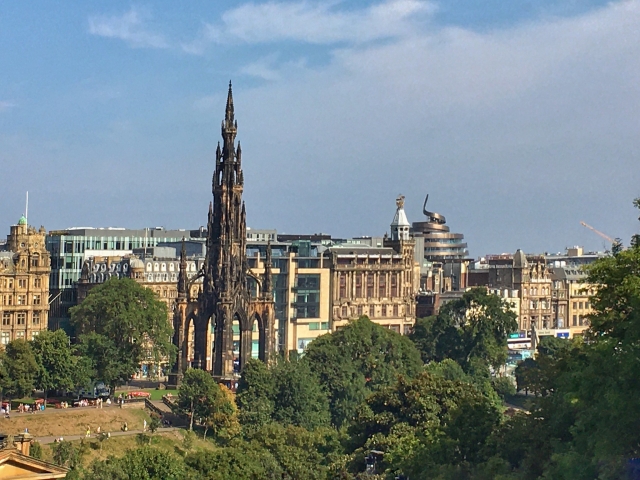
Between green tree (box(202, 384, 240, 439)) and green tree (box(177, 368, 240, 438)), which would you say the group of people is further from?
green tree (box(202, 384, 240, 439))

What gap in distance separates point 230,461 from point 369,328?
248 feet

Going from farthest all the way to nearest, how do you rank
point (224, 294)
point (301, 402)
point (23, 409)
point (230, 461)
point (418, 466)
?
point (224, 294)
point (301, 402)
point (23, 409)
point (230, 461)
point (418, 466)

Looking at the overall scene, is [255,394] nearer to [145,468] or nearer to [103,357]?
[103,357]

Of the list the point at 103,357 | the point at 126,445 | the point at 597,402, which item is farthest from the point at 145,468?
the point at 103,357

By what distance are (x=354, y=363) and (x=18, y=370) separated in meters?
44.0

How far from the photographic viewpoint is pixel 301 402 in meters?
172

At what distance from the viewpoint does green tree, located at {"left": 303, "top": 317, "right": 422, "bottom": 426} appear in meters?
182

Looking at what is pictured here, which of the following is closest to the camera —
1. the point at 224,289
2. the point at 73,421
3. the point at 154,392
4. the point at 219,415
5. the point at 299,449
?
the point at 299,449

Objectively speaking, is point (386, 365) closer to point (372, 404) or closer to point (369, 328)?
point (369, 328)

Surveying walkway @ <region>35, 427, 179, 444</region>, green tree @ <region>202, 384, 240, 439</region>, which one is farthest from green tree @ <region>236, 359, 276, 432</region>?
walkway @ <region>35, 427, 179, 444</region>

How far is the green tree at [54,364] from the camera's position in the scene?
16862 cm

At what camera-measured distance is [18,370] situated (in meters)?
166

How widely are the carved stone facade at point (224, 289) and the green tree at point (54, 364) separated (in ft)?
70.2

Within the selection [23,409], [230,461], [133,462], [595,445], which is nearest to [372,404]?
[230,461]
